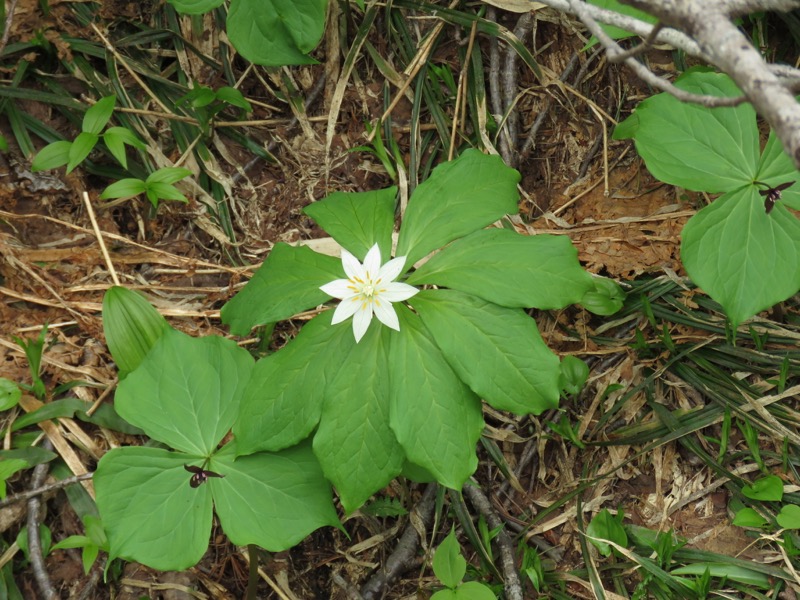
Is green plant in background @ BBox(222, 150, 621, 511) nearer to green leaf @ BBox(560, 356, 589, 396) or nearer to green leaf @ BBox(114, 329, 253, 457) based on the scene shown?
green leaf @ BBox(114, 329, 253, 457)

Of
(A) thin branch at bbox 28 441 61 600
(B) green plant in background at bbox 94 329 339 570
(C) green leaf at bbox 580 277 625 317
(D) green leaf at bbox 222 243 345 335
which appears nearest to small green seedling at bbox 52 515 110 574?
(A) thin branch at bbox 28 441 61 600

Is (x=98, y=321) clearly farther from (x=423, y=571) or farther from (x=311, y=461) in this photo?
(x=423, y=571)

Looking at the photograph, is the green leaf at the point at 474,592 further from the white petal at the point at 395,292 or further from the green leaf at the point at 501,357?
the white petal at the point at 395,292

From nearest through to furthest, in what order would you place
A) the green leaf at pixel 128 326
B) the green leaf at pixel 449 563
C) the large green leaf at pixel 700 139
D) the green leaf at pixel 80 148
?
the large green leaf at pixel 700 139 < the green leaf at pixel 449 563 < the green leaf at pixel 128 326 < the green leaf at pixel 80 148

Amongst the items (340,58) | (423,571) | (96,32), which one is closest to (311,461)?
(423,571)

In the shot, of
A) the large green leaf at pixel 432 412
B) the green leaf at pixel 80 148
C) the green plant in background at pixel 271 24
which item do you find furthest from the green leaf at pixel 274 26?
the large green leaf at pixel 432 412

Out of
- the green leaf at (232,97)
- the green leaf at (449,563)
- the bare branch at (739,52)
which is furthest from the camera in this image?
the green leaf at (232,97)

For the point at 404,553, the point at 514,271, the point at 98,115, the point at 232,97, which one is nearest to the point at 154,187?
the point at 98,115
